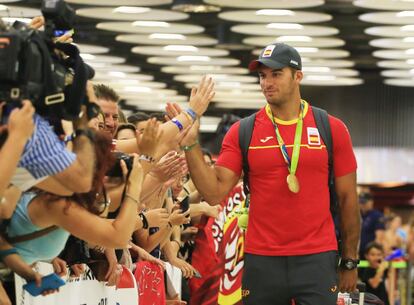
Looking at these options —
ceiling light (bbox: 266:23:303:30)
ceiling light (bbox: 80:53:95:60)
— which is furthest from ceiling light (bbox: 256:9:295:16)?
ceiling light (bbox: 80:53:95:60)

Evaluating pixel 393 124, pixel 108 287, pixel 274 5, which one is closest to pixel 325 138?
pixel 108 287

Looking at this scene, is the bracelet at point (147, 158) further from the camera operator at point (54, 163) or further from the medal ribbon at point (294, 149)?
the medal ribbon at point (294, 149)

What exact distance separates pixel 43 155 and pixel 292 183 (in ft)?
9.17

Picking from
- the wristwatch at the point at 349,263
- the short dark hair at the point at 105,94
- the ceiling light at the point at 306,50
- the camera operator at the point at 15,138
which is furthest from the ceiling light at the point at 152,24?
the camera operator at the point at 15,138

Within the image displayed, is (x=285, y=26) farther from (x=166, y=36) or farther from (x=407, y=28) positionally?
(x=166, y=36)

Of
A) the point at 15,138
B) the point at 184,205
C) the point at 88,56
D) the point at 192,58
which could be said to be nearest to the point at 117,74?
the point at 192,58

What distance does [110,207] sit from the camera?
6.12 m

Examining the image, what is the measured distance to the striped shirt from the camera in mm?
4645

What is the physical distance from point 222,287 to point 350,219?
3448 millimetres

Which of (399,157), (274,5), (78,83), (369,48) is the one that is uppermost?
(78,83)

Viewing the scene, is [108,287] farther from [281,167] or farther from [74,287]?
[281,167]

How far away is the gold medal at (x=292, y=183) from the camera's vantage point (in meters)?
7.19

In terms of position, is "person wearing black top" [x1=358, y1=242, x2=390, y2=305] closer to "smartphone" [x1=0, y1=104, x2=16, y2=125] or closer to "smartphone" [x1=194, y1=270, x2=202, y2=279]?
"smartphone" [x1=194, y1=270, x2=202, y2=279]

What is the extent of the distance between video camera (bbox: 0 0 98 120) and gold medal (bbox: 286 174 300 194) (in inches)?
88.1
